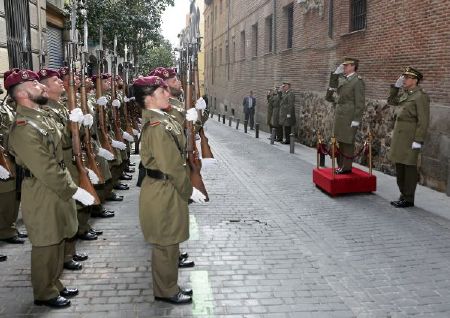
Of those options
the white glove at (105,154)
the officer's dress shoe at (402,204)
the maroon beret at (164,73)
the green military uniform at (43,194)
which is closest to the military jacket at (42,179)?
the green military uniform at (43,194)

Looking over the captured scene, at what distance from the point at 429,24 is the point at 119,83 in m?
6.42

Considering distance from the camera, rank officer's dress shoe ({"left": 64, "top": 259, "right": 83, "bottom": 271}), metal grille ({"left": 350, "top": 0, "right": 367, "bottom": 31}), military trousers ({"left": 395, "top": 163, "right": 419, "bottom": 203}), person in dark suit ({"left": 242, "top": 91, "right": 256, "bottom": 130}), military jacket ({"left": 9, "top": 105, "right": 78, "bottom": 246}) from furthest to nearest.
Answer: person in dark suit ({"left": 242, "top": 91, "right": 256, "bottom": 130}), metal grille ({"left": 350, "top": 0, "right": 367, "bottom": 31}), military trousers ({"left": 395, "top": 163, "right": 419, "bottom": 203}), officer's dress shoe ({"left": 64, "top": 259, "right": 83, "bottom": 271}), military jacket ({"left": 9, "top": 105, "right": 78, "bottom": 246})

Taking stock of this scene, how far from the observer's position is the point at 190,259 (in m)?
5.26

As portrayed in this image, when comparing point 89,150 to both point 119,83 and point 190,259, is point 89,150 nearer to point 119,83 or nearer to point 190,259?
point 190,259

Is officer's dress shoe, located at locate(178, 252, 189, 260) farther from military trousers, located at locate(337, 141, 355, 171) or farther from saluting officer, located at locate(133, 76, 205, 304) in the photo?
military trousers, located at locate(337, 141, 355, 171)

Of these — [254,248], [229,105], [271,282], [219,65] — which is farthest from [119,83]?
[219,65]

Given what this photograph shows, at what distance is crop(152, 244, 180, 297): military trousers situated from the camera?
4.04 meters

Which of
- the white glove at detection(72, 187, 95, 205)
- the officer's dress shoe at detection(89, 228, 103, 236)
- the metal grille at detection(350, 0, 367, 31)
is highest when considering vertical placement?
the metal grille at detection(350, 0, 367, 31)

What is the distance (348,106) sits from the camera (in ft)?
28.3

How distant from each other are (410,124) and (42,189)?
18.9 ft

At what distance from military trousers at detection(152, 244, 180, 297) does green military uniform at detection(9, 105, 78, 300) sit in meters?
0.80

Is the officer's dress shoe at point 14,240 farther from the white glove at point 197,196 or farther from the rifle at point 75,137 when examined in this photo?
the white glove at point 197,196

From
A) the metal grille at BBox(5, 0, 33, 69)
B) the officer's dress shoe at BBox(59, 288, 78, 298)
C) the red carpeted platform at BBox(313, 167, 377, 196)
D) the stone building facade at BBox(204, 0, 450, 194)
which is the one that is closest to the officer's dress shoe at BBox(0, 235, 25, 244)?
the officer's dress shoe at BBox(59, 288, 78, 298)

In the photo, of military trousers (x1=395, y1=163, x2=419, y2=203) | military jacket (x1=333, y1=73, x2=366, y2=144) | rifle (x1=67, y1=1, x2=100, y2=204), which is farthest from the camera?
military jacket (x1=333, y1=73, x2=366, y2=144)
